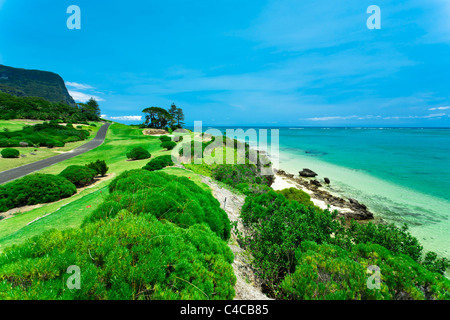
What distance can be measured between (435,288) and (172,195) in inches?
224

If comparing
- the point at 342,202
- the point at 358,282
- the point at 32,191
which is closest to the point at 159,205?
the point at 358,282

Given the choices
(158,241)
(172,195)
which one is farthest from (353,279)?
(172,195)

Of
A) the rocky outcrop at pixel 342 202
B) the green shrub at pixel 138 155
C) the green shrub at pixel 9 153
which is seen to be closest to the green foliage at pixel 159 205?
the rocky outcrop at pixel 342 202

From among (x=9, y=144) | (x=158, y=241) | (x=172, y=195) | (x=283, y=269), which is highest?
(x=9, y=144)

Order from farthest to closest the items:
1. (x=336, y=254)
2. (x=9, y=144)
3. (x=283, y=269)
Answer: (x=9, y=144)
(x=283, y=269)
(x=336, y=254)

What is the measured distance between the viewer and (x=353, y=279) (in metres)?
3.17

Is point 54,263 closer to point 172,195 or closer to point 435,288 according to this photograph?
point 172,195

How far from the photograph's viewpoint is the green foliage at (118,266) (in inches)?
85.2

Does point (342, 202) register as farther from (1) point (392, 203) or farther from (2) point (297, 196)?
(2) point (297, 196)

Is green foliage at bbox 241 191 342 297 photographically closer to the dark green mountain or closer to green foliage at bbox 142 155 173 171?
green foliage at bbox 142 155 173 171

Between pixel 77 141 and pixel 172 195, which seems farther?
pixel 77 141

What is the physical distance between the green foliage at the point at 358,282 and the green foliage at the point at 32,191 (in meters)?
12.3

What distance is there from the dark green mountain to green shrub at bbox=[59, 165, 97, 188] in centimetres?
18510

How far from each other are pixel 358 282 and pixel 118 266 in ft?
13.1
